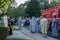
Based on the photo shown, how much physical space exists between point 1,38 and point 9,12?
236 cm

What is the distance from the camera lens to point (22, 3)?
54.7m

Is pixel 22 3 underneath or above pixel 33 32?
above

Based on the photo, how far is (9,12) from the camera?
44.2 ft

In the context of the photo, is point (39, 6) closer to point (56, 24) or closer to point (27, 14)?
point (27, 14)

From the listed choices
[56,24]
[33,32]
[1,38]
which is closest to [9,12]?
[1,38]

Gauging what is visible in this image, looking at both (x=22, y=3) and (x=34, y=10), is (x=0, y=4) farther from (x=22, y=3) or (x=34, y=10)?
(x=22, y=3)

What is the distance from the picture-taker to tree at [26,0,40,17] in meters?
45.5

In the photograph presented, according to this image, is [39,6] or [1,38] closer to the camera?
[1,38]

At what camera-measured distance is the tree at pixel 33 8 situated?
45453 millimetres

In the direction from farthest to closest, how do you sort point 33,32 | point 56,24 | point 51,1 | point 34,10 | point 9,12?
1. point 51,1
2. point 34,10
3. point 33,32
4. point 56,24
5. point 9,12

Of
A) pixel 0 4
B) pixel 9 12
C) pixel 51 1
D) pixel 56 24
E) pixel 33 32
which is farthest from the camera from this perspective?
pixel 51 1

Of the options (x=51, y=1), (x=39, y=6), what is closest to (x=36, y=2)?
(x=39, y=6)

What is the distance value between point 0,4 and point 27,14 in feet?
120

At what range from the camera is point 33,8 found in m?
45.8
